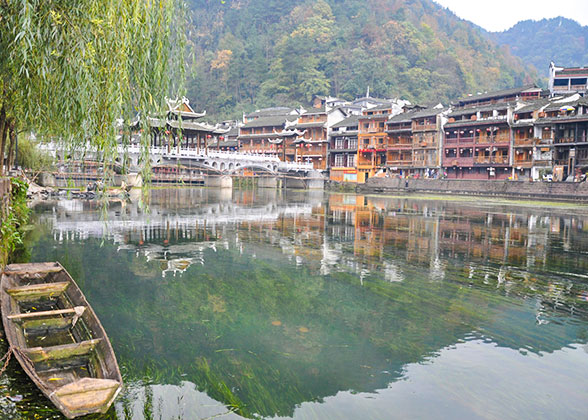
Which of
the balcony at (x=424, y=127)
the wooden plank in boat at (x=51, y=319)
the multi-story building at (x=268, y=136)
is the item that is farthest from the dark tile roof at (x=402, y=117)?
the wooden plank in boat at (x=51, y=319)

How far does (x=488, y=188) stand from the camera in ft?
197

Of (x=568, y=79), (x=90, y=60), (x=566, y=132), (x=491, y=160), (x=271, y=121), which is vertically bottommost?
(x=90, y=60)

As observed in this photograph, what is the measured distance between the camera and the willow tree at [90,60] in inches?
295

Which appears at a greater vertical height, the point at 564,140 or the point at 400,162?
the point at 564,140

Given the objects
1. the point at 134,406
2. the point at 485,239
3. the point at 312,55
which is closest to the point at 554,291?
the point at 485,239

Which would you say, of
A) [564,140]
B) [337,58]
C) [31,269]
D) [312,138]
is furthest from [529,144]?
[337,58]

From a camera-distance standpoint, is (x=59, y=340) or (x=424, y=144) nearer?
(x=59, y=340)

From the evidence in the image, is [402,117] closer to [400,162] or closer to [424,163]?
[400,162]

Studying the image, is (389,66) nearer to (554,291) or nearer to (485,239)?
(485,239)

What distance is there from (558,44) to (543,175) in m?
161

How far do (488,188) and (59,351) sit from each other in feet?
198

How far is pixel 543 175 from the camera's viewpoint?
59.0 meters

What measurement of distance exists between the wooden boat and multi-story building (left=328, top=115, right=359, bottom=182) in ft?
241

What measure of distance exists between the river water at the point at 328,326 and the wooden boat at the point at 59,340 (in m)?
0.59
